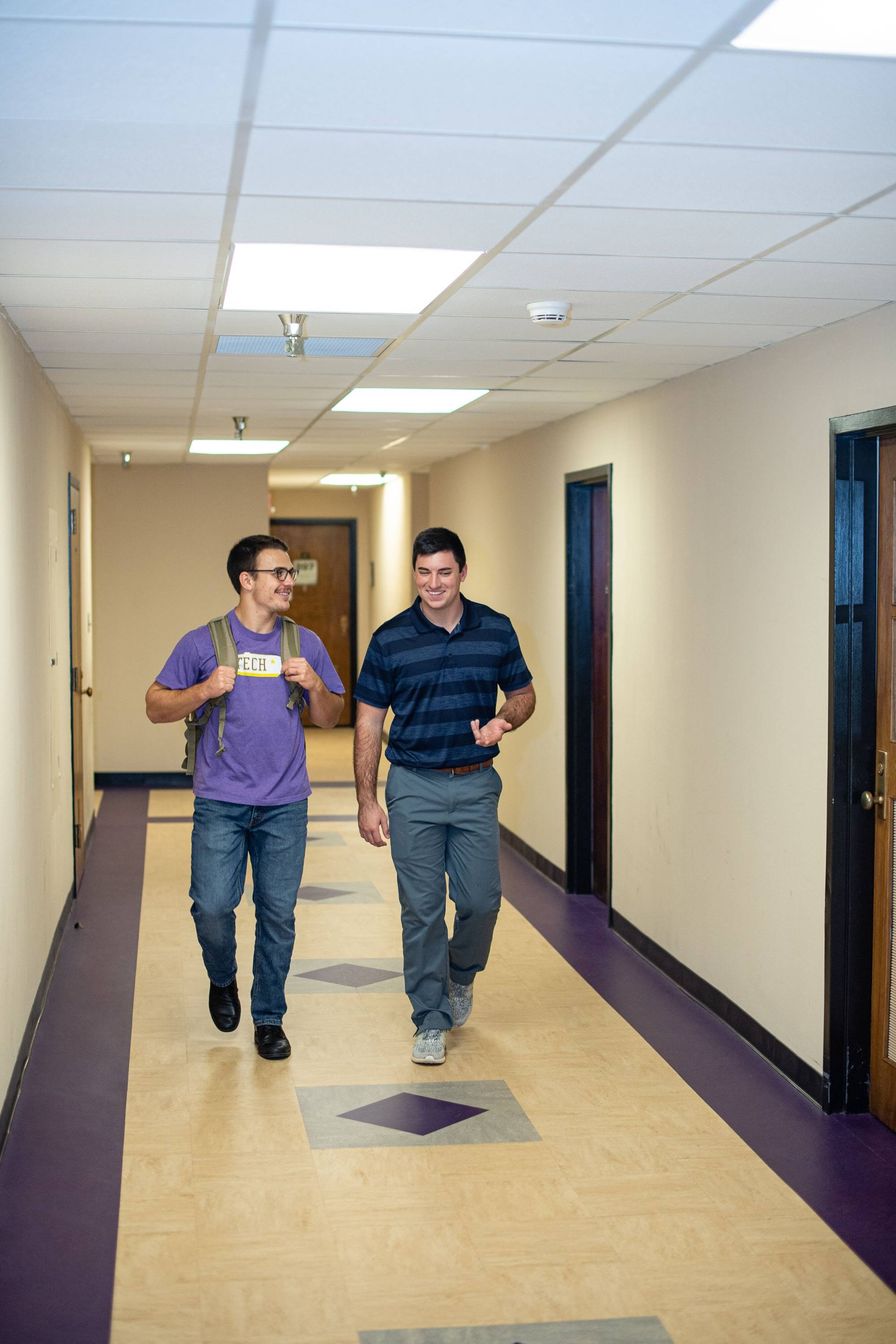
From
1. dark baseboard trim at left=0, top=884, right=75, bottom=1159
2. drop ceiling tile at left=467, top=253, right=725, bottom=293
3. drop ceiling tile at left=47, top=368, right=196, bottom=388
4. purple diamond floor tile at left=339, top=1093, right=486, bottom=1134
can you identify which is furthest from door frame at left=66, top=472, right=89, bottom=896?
drop ceiling tile at left=467, top=253, right=725, bottom=293

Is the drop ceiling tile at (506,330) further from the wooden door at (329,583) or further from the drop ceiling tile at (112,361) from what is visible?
the wooden door at (329,583)

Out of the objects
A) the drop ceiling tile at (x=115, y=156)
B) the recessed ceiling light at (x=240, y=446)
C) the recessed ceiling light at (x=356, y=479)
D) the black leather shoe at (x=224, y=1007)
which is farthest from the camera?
the recessed ceiling light at (x=356, y=479)

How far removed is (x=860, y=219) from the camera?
9.21 feet

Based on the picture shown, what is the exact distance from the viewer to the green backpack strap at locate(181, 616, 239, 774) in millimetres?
4086

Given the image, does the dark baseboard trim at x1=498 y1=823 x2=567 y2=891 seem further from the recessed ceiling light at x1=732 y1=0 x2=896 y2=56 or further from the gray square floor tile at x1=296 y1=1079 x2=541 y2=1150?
the recessed ceiling light at x1=732 y1=0 x2=896 y2=56

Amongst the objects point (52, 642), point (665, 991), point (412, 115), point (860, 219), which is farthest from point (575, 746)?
point (412, 115)

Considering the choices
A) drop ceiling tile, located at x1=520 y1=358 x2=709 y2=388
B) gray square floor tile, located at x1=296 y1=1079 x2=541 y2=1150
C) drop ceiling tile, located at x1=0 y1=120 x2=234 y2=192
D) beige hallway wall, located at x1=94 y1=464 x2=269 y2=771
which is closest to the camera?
drop ceiling tile, located at x1=0 y1=120 x2=234 y2=192

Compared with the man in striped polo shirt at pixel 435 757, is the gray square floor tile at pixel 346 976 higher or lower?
lower

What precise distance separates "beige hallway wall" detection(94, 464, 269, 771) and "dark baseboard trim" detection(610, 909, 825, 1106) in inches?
205

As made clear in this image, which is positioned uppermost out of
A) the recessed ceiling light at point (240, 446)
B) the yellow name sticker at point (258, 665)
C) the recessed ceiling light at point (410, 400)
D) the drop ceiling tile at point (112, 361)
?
the recessed ceiling light at point (240, 446)

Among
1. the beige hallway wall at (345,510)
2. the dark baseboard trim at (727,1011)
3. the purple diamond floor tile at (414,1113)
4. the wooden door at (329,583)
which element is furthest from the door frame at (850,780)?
the wooden door at (329,583)

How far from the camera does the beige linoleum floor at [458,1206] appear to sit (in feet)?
9.04

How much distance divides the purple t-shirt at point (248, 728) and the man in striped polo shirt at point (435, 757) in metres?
0.24

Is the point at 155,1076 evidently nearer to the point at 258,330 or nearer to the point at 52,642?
the point at 52,642
